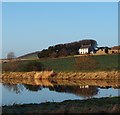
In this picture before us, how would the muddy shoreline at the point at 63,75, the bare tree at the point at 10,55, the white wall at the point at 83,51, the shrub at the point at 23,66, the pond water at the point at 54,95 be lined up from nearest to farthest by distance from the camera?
the pond water at the point at 54,95, the muddy shoreline at the point at 63,75, the shrub at the point at 23,66, the bare tree at the point at 10,55, the white wall at the point at 83,51

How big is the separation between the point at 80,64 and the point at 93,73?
12.6ft

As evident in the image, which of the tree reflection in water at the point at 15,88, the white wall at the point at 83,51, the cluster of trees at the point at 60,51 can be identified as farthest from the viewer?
the white wall at the point at 83,51

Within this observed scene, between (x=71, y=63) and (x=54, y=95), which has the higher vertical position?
(x=71, y=63)

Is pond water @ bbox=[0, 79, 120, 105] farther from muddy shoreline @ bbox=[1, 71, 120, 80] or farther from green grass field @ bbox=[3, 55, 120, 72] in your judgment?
green grass field @ bbox=[3, 55, 120, 72]

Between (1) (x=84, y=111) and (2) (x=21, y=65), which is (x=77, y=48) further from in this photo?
(1) (x=84, y=111)

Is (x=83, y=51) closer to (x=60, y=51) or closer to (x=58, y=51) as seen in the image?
(x=58, y=51)

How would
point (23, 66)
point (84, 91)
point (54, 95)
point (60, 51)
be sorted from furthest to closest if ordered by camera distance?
point (60, 51), point (23, 66), point (84, 91), point (54, 95)

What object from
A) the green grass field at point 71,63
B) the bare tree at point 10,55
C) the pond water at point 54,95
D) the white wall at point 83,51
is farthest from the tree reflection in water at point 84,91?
the white wall at point 83,51

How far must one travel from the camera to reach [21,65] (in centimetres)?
Answer: 5703

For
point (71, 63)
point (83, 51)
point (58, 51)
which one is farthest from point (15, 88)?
point (83, 51)

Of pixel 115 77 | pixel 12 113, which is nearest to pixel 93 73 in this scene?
pixel 115 77

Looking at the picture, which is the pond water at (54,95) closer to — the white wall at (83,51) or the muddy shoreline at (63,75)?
the muddy shoreline at (63,75)

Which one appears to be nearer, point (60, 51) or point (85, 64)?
point (85, 64)

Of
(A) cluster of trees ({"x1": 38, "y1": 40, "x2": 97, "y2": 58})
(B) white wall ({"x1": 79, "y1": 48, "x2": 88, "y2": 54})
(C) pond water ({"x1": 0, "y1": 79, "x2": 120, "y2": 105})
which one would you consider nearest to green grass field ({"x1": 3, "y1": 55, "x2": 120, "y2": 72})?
(A) cluster of trees ({"x1": 38, "y1": 40, "x2": 97, "y2": 58})
